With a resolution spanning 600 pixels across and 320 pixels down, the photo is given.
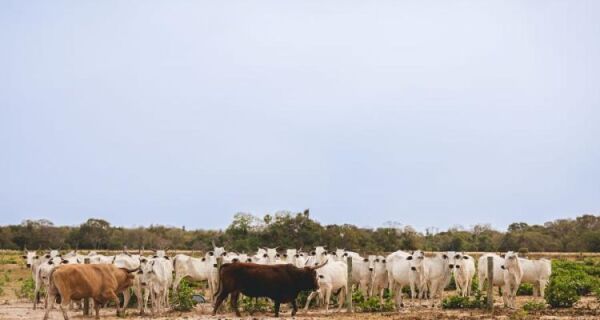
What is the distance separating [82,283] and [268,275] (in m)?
5.34

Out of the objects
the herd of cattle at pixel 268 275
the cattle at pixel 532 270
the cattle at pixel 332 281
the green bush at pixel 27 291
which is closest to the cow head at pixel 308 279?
the herd of cattle at pixel 268 275

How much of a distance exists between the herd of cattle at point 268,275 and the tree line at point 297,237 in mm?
19688

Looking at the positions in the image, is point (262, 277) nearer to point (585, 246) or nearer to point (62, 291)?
point (62, 291)

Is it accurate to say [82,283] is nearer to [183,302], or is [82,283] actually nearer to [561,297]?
[183,302]

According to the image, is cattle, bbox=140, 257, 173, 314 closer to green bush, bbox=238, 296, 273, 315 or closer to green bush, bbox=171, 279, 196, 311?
green bush, bbox=171, 279, 196, 311

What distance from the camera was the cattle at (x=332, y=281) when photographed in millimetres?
24406

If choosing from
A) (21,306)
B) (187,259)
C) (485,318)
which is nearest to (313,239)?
(187,259)

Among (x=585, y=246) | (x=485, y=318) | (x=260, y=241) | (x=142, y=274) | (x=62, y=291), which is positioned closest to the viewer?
(x=62, y=291)

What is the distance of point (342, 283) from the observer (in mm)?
25000

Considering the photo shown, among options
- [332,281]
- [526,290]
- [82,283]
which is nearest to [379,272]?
[332,281]

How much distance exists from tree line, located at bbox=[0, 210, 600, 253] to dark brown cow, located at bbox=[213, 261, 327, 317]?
2507 cm

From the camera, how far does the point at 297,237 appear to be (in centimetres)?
5197

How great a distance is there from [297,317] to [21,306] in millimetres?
10519

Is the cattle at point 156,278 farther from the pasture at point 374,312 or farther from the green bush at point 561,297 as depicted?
the green bush at point 561,297
